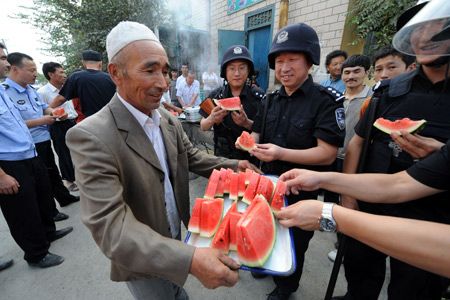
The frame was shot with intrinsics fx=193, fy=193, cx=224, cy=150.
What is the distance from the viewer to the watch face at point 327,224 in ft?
4.44

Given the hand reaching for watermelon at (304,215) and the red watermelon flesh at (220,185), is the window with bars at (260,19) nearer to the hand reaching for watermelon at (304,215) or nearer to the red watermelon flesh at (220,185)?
the red watermelon flesh at (220,185)

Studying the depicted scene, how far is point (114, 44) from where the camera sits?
1.36 metres

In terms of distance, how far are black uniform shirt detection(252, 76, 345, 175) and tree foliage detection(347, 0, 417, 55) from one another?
4865 millimetres

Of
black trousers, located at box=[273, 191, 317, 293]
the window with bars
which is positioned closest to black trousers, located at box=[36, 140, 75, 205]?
black trousers, located at box=[273, 191, 317, 293]

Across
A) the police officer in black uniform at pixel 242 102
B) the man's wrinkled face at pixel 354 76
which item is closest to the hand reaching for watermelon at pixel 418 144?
the police officer in black uniform at pixel 242 102

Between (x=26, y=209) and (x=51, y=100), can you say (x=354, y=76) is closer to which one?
(x=26, y=209)

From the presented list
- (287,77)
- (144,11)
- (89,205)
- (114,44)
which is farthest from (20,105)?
(144,11)

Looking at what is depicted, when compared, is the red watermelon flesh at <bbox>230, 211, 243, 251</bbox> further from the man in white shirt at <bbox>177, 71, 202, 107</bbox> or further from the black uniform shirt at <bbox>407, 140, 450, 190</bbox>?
the man in white shirt at <bbox>177, 71, 202, 107</bbox>

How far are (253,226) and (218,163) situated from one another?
94 centimetres

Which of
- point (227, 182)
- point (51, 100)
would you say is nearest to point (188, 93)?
point (51, 100)

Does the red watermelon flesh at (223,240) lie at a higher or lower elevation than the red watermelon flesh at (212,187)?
lower

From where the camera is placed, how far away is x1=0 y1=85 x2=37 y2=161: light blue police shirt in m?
2.51

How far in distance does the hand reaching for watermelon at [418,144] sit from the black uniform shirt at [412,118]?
16 centimetres

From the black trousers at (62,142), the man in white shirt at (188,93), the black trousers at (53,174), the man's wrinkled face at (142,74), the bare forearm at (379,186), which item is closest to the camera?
the man's wrinkled face at (142,74)
